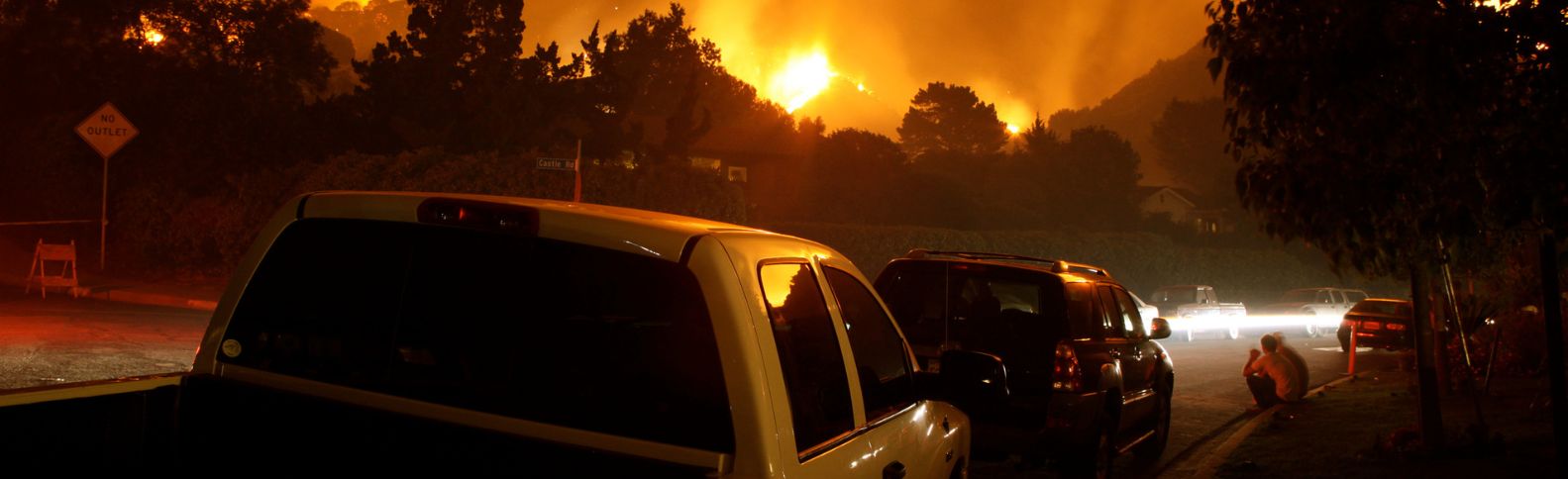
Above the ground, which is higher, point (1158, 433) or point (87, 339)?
point (87, 339)

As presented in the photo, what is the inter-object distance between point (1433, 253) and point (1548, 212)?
6.47 feet

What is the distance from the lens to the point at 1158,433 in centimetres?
1102

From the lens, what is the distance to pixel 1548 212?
7.26 metres

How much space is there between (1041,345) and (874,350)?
450cm

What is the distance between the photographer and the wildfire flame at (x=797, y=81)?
74.9m

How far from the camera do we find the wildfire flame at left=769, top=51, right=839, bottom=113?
2950 inches

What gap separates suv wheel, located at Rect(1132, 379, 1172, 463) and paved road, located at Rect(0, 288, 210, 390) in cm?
901

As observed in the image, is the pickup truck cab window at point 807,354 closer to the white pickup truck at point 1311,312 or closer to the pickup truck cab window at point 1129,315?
the pickup truck cab window at point 1129,315

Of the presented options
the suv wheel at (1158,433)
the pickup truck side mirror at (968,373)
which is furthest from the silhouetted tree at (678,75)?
the pickup truck side mirror at (968,373)

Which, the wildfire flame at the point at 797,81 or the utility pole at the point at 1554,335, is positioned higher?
the wildfire flame at the point at 797,81

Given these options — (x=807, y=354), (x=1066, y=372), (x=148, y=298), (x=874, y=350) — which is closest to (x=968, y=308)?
(x=1066, y=372)

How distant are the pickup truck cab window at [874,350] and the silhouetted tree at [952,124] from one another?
66484 mm

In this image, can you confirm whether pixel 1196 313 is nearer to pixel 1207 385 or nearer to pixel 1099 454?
pixel 1207 385

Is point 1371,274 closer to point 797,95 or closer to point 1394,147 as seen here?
point 1394,147
